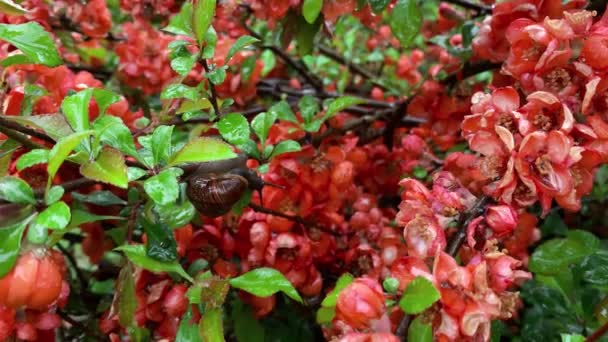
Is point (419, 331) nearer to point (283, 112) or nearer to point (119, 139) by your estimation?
point (119, 139)

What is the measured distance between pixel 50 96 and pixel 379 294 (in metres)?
0.69

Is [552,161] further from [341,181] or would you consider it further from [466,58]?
[466,58]

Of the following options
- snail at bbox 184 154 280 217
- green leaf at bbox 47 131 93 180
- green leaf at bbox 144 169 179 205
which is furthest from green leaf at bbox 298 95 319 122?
green leaf at bbox 47 131 93 180

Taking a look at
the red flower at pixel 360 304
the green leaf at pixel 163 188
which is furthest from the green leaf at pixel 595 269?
the green leaf at pixel 163 188

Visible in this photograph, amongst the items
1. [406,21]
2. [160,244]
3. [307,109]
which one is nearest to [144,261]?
[160,244]

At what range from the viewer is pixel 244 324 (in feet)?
3.93

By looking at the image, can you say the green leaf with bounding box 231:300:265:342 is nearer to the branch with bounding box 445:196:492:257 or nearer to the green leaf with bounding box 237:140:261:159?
the green leaf with bounding box 237:140:261:159

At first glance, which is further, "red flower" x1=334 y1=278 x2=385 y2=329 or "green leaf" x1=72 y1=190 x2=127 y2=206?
"green leaf" x1=72 y1=190 x2=127 y2=206

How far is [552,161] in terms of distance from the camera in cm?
84

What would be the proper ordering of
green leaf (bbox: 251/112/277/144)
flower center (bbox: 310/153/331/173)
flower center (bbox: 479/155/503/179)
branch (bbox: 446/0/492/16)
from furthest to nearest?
branch (bbox: 446/0/492/16) < flower center (bbox: 310/153/331/173) < green leaf (bbox: 251/112/277/144) < flower center (bbox: 479/155/503/179)

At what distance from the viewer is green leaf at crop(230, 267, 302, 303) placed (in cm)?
86

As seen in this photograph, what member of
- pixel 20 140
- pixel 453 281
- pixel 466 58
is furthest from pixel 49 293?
pixel 466 58

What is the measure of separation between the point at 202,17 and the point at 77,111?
23 centimetres

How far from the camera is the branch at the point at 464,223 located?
2.79ft
